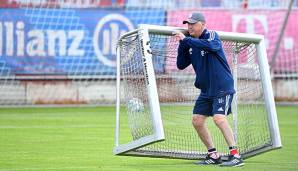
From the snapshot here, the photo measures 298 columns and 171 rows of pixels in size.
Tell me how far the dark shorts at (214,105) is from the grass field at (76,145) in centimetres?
66

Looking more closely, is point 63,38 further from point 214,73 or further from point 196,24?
point 214,73

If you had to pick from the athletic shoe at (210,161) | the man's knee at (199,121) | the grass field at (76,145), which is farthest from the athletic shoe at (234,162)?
the man's knee at (199,121)

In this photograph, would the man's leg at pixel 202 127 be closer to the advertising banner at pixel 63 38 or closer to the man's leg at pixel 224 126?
the man's leg at pixel 224 126

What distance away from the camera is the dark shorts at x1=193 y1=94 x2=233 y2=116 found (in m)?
11.5

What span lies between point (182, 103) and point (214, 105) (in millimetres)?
1824

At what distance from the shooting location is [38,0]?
74.2ft

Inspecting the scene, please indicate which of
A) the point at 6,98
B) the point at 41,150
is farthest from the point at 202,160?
the point at 6,98

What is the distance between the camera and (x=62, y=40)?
74.4 ft

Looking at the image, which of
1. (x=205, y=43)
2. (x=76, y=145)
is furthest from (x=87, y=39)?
(x=205, y=43)

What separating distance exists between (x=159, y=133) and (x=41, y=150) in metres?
2.82

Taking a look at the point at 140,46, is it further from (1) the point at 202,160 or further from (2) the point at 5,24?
(2) the point at 5,24

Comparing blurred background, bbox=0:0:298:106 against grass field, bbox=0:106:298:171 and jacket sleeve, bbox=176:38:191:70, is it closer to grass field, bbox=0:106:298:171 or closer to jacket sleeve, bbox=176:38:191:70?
grass field, bbox=0:106:298:171

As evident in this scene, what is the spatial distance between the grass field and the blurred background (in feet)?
4.84

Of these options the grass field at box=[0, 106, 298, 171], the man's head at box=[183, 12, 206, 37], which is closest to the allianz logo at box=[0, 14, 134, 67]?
the grass field at box=[0, 106, 298, 171]
